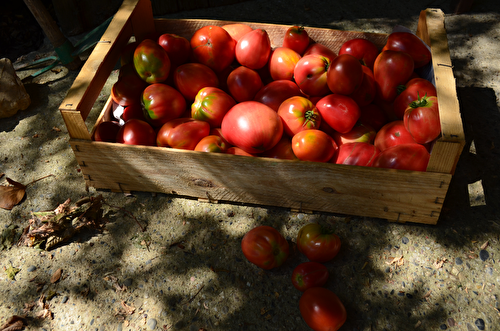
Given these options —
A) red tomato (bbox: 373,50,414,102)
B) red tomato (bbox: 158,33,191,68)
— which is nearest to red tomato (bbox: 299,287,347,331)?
red tomato (bbox: 373,50,414,102)

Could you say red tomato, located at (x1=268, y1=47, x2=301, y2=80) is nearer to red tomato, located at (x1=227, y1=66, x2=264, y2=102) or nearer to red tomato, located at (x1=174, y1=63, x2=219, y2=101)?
red tomato, located at (x1=227, y1=66, x2=264, y2=102)

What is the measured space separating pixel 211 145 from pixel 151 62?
0.66 metres

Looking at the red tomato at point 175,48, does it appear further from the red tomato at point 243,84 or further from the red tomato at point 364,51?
the red tomato at point 364,51

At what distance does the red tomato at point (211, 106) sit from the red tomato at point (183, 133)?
5cm

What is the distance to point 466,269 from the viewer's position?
1988 mm

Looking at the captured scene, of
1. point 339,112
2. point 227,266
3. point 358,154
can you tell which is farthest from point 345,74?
point 227,266

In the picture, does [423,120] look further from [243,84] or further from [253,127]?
[243,84]

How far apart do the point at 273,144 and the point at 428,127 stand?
803 mm

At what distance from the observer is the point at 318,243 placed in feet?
6.34

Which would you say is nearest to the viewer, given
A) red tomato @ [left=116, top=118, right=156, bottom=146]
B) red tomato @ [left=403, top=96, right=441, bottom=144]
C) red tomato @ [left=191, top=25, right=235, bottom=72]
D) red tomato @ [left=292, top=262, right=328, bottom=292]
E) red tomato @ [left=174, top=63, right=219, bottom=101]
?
red tomato @ [left=292, top=262, right=328, bottom=292]

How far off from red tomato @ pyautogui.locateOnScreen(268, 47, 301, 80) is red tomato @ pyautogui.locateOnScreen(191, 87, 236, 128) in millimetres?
388

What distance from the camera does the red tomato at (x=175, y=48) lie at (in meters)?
2.50

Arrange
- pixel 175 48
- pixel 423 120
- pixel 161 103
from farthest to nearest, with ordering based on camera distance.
Result: pixel 175 48
pixel 161 103
pixel 423 120

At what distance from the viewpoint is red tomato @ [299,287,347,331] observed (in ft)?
5.53
